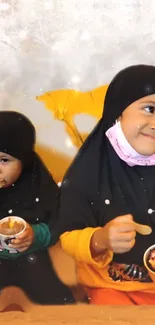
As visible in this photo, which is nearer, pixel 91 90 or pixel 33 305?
pixel 33 305

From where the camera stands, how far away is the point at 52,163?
1.23 metres

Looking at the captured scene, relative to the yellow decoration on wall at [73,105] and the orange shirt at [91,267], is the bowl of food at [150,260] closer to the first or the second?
the orange shirt at [91,267]

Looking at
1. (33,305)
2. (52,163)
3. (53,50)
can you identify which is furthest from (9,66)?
(33,305)

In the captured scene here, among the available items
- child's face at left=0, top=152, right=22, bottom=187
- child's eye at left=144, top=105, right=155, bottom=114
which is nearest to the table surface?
child's face at left=0, top=152, right=22, bottom=187

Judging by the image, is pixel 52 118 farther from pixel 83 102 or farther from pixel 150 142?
pixel 150 142

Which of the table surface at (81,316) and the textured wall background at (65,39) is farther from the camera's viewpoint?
the textured wall background at (65,39)

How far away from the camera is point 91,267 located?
1.15m

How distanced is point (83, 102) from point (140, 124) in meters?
0.15

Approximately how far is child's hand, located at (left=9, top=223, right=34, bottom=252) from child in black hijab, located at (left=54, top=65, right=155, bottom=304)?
Answer: 0.06 m

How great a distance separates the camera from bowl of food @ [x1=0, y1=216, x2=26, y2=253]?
115 centimetres

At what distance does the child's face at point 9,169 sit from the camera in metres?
1.19

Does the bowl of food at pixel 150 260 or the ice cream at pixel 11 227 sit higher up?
the ice cream at pixel 11 227

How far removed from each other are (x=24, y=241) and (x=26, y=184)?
0.42 feet

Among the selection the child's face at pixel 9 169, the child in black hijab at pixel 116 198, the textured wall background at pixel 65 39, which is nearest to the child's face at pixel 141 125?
the child in black hijab at pixel 116 198
